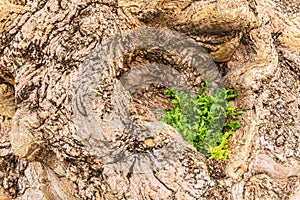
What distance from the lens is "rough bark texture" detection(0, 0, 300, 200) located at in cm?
286

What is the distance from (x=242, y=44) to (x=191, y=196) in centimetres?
160

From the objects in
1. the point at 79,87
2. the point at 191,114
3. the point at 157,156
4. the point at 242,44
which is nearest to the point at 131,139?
the point at 157,156

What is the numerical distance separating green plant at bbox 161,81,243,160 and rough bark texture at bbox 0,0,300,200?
94 mm

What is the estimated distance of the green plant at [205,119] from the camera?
10.7 feet

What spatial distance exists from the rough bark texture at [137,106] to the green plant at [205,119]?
0.09 metres

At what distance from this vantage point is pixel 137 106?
10.4 feet

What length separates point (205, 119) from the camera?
3352 millimetres

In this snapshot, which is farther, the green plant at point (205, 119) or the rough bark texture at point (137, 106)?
the green plant at point (205, 119)

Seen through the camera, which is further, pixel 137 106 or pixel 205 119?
pixel 205 119

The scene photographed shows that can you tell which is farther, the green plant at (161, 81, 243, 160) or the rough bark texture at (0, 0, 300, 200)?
the green plant at (161, 81, 243, 160)

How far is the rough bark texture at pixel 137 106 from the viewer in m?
2.86

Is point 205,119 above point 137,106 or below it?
below

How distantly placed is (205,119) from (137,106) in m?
0.62

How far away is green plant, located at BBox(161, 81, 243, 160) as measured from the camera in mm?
3250
